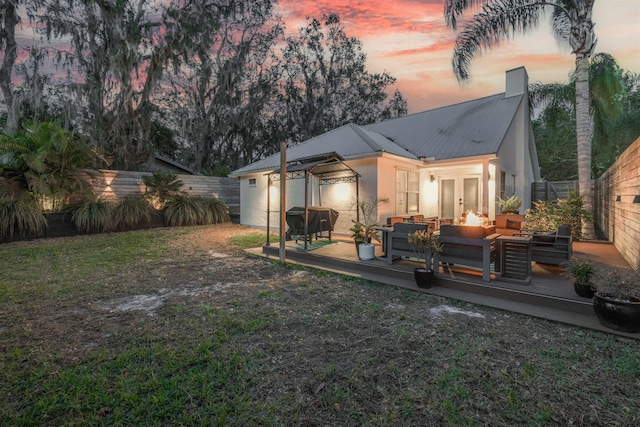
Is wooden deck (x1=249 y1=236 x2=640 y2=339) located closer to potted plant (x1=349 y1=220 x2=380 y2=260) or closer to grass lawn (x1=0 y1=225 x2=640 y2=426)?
potted plant (x1=349 y1=220 x2=380 y2=260)

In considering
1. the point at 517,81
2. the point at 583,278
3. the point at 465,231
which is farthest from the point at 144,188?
the point at 517,81

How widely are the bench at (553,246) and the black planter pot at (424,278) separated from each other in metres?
1.92

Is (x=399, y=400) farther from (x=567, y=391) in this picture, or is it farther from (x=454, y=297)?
(x=454, y=297)

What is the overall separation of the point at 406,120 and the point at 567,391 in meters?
11.6

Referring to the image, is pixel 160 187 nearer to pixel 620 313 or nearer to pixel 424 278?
pixel 424 278

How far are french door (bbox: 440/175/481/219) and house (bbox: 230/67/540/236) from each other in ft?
0.09

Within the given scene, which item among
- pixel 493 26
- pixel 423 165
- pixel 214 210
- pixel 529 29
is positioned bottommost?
pixel 214 210

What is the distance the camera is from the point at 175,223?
11.7 m

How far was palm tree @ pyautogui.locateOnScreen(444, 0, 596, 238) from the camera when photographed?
738 cm

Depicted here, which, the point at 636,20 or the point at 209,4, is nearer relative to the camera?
the point at 636,20

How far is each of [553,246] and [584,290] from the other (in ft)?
4.80

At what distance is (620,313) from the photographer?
9.23 ft

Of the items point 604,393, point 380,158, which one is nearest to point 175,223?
point 380,158

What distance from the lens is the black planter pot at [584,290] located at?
134 inches
